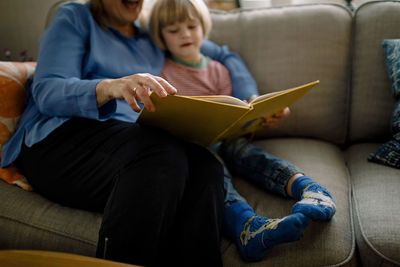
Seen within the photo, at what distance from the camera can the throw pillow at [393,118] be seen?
1.06m

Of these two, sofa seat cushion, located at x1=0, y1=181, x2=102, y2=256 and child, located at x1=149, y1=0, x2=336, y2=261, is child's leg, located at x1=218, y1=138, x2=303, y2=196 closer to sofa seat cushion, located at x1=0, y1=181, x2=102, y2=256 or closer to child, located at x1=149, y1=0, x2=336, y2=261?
child, located at x1=149, y1=0, x2=336, y2=261

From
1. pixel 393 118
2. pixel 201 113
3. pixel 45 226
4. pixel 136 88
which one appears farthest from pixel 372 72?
pixel 45 226

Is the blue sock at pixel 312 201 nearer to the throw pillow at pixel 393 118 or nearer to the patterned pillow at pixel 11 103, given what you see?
the throw pillow at pixel 393 118

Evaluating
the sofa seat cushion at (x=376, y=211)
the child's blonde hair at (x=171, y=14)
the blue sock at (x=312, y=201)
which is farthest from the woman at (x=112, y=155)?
the sofa seat cushion at (x=376, y=211)

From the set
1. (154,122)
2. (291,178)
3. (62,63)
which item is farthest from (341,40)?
(62,63)

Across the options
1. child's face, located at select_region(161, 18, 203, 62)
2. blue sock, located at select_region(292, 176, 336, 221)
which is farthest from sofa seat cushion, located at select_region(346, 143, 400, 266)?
child's face, located at select_region(161, 18, 203, 62)

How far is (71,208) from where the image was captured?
2.94 ft

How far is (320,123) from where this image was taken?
4.38ft

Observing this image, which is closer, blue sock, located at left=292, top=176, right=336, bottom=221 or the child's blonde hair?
blue sock, located at left=292, top=176, right=336, bottom=221

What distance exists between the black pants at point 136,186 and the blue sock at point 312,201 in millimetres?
212

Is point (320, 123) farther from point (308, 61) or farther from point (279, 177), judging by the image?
point (279, 177)

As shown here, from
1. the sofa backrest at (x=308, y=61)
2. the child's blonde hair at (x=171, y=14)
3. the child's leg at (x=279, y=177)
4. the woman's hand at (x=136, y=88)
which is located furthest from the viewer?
the sofa backrest at (x=308, y=61)

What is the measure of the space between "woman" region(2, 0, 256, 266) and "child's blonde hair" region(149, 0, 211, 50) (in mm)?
110

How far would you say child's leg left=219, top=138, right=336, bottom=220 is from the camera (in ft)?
2.54
